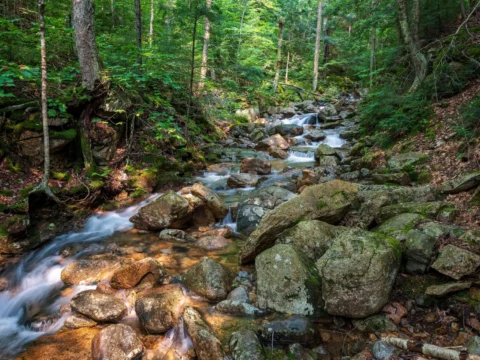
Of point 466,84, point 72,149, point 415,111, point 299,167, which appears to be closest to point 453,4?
point 466,84

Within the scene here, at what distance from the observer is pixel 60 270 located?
5.39m

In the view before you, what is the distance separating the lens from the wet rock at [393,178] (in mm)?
6887

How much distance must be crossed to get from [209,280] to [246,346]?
140 centimetres

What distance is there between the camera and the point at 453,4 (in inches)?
481

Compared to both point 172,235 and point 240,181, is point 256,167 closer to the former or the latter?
point 240,181

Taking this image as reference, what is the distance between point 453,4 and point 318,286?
14.6 metres

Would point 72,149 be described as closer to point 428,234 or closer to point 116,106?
point 116,106

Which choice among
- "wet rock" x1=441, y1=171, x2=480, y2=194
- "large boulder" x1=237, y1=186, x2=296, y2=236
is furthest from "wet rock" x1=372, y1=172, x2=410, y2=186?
"large boulder" x1=237, y1=186, x2=296, y2=236

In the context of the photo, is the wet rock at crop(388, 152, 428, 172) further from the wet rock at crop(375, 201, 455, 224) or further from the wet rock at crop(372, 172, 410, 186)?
the wet rock at crop(375, 201, 455, 224)

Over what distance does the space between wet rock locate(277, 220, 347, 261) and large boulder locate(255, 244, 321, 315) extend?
1.66 feet

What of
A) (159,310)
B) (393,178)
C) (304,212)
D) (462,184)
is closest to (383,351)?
(304,212)

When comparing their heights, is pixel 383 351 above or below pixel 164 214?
below

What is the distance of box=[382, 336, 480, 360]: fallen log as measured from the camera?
8.76ft

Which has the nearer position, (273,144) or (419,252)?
(419,252)
